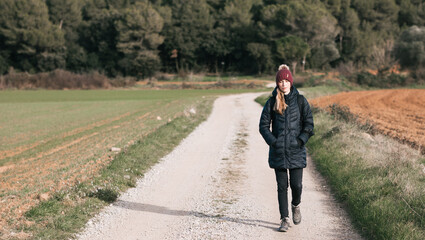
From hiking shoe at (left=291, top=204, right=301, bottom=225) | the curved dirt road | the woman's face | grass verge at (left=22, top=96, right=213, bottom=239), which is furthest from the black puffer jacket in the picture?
grass verge at (left=22, top=96, right=213, bottom=239)

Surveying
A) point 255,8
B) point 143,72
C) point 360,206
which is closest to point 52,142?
point 360,206

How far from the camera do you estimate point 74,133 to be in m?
21.4

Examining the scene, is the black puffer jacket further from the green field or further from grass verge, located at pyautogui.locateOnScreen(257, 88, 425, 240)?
the green field

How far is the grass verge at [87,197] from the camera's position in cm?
605

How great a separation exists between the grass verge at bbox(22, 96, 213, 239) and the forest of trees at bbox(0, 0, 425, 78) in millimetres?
71245

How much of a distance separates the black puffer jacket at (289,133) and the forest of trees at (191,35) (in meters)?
75.2

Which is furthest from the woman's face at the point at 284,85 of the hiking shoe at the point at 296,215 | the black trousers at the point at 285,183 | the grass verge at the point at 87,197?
the grass verge at the point at 87,197

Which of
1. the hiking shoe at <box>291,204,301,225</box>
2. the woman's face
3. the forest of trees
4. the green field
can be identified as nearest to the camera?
the woman's face

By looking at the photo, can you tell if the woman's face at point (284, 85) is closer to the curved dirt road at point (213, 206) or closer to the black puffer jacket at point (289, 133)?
the black puffer jacket at point (289, 133)

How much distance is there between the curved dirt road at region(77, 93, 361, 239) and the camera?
19.5ft

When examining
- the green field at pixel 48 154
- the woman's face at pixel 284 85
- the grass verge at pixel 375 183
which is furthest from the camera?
the green field at pixel 48 154

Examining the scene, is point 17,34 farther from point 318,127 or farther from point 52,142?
point 318,127

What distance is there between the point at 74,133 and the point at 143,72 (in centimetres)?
6998

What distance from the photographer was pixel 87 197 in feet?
24.5
